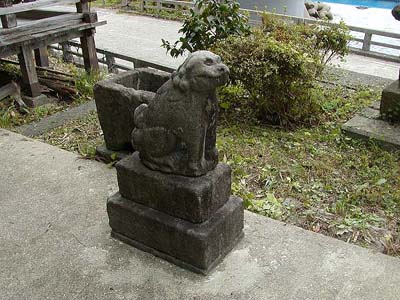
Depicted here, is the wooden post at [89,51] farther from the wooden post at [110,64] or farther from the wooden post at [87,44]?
the wooden post at [110,64]

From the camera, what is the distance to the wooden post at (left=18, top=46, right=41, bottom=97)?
6050mm

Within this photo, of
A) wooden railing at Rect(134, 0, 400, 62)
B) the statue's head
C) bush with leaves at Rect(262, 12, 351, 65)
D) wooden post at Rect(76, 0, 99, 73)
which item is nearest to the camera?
the statue's head

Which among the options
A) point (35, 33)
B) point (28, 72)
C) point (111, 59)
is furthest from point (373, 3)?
point (28, 72)

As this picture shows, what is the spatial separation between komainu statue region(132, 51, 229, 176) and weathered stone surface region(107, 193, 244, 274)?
0.34 m

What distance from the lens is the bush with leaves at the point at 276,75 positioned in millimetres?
5289

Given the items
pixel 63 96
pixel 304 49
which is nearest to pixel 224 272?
pixel 304 49

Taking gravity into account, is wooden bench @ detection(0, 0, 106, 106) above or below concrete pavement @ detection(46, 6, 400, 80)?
above

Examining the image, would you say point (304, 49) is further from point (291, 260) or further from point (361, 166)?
point (291, 260)

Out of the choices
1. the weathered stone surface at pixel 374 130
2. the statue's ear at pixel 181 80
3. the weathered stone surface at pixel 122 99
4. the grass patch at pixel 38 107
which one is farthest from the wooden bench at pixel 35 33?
the weathered stone surface at pixel 374 130

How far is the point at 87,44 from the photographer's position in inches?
277

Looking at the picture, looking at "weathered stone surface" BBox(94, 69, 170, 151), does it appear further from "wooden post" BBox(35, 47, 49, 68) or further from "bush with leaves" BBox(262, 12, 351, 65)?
"wooden post" BBox(35, 47, 49, 68)

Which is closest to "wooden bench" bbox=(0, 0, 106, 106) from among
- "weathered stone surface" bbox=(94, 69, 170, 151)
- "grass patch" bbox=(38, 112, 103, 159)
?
"grass patch" bbox=(38, 112, 103, 159)

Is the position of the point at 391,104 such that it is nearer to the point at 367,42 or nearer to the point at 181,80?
the point at 181,80

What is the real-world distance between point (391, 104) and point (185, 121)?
3654 mm
